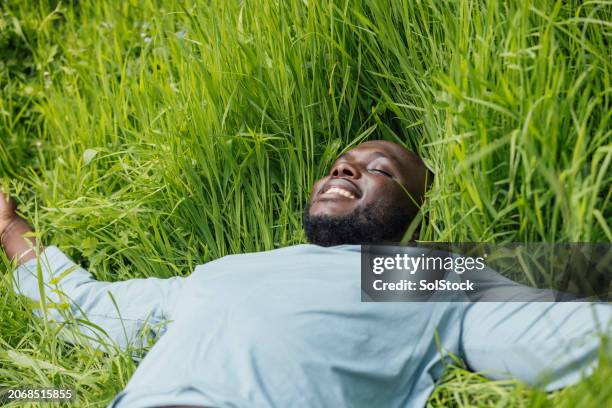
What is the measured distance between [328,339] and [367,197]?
578 mm

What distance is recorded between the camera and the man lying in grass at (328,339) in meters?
1.71

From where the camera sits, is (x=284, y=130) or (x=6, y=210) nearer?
(x=284, y=130)

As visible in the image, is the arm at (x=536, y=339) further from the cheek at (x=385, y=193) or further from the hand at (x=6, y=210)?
the hand at (x=6, y=210)

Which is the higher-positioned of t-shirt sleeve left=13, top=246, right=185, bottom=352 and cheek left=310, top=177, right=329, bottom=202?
cheek left=310, top=177, right=329, bottom=202

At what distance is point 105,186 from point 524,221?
5.34 ft

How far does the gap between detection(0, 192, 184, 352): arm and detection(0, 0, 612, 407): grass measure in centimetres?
7

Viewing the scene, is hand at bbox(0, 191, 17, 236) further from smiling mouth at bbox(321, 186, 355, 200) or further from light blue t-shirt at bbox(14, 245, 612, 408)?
smiling mouth at bbox(321, 186, 355, 200)

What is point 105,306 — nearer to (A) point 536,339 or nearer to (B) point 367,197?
(B) point 367,197

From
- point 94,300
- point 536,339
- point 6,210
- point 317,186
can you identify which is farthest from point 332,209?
point 6,210

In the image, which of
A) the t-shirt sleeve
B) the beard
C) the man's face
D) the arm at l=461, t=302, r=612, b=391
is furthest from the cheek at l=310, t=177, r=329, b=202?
the arm at l=461, t=302, r=612, b=391

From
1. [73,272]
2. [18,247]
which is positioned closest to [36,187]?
[18,247]

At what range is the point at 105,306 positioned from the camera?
232 cm

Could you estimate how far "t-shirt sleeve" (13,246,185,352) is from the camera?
2.22 metres

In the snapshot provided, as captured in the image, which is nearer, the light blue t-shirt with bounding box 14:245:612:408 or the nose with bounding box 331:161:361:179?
the light blue t-shirt with bounding box 14:245:612:408
